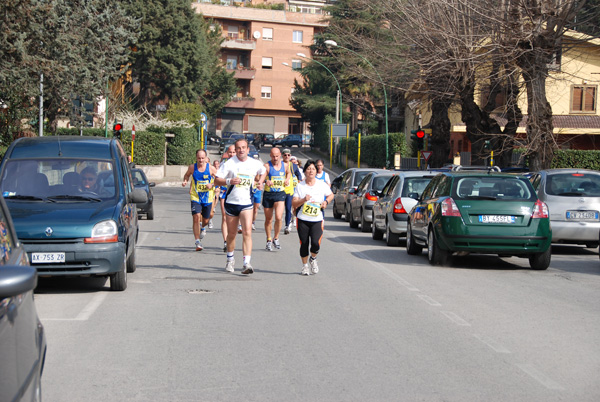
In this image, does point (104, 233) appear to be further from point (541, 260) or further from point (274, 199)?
point (541, 260)

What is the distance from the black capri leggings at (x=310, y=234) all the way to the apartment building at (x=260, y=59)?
85174 mm

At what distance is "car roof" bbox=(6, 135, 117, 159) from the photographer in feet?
36.7

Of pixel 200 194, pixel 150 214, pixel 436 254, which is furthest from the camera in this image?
pixel 150 214

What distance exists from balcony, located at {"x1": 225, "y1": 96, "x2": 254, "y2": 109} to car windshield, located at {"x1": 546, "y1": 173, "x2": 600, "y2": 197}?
82.7 meters

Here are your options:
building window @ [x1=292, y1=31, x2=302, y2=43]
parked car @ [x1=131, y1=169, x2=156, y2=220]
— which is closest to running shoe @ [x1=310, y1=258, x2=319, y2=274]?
parked car @ [x1=131, y1=169, x2=156, y2=220]

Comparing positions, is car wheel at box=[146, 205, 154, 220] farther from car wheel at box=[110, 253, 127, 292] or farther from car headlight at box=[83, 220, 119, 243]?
car headlight at box=[83, 220, 119, 243]

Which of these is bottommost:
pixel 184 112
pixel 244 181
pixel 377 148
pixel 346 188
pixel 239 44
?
pixel 346 188

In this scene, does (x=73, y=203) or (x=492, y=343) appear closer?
(x=492, y=343)

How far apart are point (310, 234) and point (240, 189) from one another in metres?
1.21

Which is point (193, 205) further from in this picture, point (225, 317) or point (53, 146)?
point (225, 317)

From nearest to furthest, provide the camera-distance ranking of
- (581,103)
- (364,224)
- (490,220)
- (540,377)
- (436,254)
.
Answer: (540,377) → (490,220) → (436,254) → (364,224) → (581,103)

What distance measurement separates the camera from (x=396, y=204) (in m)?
17.6

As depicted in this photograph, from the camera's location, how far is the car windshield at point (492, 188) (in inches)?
542

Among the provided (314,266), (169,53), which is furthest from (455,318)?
(169,53)
